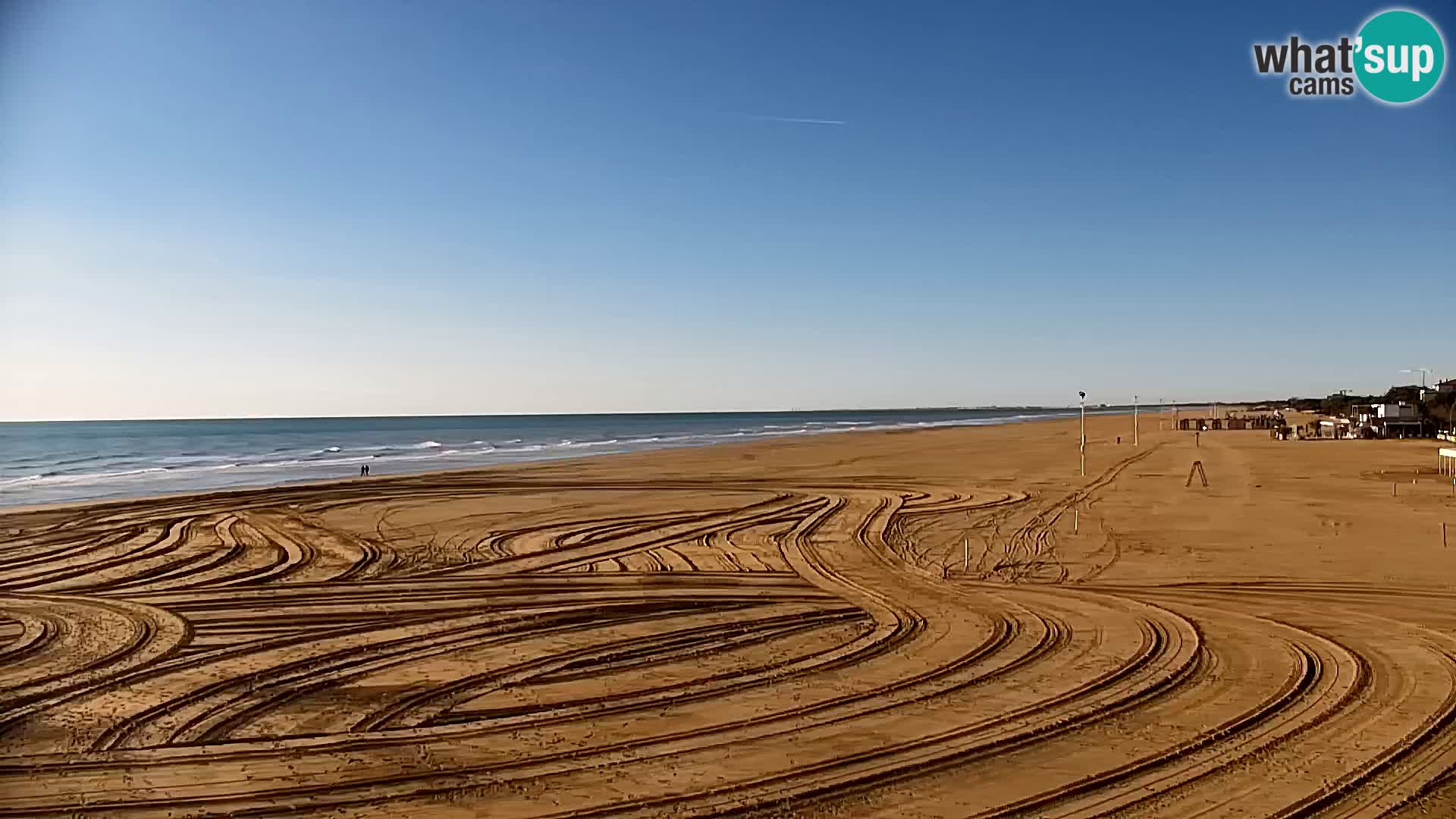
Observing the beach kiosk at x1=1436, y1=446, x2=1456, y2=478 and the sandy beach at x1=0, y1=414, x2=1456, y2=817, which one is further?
the beach kiosk at x1=1436, y1=446, x2=1456, y2=478

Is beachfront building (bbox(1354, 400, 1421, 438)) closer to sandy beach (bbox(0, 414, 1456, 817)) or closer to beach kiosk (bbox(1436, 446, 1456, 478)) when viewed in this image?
beach kiosk (bbox(1436, 446, 1456, 478))

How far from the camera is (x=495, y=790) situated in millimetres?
6637

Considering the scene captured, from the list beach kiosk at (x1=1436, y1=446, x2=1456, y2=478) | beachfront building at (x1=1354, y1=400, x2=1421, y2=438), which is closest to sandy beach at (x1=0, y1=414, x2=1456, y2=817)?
beach kiosk at (x1=1436, y1=446, x2=1456, y2=478)

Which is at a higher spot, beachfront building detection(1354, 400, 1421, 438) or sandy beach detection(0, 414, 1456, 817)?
beachfront building detection(1354, 400, 1421, 438)

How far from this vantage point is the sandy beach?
6.70 meters

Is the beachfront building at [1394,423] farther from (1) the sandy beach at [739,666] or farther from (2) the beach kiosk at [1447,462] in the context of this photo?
(1) the sandy beach at [739,666]

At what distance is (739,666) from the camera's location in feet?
32.1

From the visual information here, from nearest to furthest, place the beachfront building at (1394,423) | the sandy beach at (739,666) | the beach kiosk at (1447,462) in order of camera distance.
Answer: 1. the sandy beach at (739,666)
2. the beach kiosk at (1447,462)
3. the beachfront building at (1394,423)

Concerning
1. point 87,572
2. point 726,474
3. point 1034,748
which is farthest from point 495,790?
point 726,474

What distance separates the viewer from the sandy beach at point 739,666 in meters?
6.70

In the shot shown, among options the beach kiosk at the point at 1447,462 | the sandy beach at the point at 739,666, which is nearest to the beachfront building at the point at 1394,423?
the beach kiosk at the point at 1447,462

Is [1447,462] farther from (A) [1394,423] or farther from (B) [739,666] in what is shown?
(B) [739,666]

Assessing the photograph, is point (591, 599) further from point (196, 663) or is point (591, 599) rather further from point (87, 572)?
point (87, 572)

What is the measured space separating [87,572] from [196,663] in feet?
25.3
